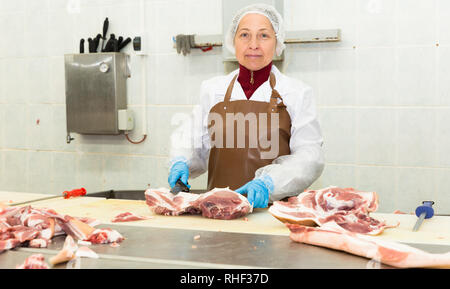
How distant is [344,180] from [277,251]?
7.44 ft

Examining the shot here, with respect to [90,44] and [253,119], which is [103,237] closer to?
[253,119]

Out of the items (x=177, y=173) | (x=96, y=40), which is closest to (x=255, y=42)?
(x=177, y=173)

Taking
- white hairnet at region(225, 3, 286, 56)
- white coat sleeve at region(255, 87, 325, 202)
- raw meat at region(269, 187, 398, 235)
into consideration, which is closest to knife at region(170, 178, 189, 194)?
white coat sleeve at region(255, 87, 325, 202)

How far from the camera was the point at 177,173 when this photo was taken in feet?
8.61

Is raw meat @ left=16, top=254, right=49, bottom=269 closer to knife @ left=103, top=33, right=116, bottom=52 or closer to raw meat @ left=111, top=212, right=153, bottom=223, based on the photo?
raw meat @ left=111, top=212, right=153, bottom=223

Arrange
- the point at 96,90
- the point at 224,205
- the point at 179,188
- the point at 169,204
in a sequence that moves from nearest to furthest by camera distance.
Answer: the point at 224,205, the point at 169,204, the point at 179,188, the point at 96,90

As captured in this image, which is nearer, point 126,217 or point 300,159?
point 126,217

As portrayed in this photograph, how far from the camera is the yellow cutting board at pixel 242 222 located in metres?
1.91

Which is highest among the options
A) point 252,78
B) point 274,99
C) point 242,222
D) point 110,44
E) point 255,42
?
point 110,44

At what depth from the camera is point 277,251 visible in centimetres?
166

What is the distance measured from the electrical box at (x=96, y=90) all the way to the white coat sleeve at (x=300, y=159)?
73.8 inches

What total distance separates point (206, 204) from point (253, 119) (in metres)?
0.81
